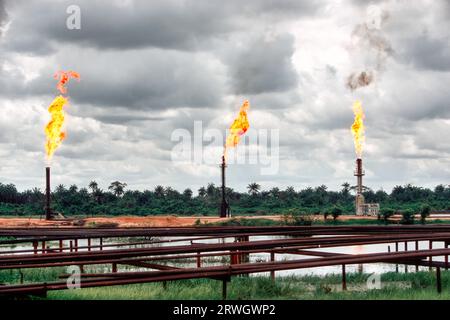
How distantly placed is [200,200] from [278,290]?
82.1m

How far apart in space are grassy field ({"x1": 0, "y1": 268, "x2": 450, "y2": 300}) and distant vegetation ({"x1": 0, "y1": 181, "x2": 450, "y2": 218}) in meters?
55.8

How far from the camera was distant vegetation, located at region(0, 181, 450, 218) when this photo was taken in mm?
82188

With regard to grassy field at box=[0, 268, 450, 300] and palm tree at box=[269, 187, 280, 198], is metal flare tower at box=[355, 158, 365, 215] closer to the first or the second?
palm tree at box=[269, 187, 280, 198]

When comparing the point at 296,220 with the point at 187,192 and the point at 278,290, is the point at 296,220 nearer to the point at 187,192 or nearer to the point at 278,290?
the point at 278,290

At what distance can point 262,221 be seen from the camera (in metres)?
57.8

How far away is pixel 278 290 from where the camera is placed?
522 inches

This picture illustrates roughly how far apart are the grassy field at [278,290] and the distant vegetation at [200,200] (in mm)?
55801

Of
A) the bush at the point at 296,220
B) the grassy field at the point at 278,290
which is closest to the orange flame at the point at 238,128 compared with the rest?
the bush at the point at 296,220

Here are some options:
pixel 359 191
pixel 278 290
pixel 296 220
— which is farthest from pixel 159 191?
pixel 278 290

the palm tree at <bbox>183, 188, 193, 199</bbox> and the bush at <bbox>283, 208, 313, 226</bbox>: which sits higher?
the palm tree at <bbox>183, 188, 193, 199</bbox>

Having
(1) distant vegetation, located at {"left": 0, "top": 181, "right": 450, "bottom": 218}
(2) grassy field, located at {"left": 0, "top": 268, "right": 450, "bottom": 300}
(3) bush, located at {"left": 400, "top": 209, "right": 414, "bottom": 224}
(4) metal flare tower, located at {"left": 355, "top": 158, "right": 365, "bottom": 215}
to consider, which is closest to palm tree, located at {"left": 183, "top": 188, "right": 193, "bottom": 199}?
(1) distant vegetation, located at {"left": 0, "top": 181, "right": 450, "bottom": 218}
